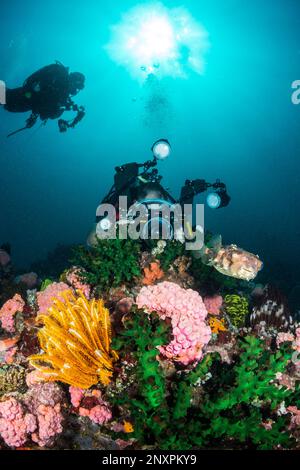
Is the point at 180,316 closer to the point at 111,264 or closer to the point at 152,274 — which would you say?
the point at 152,274

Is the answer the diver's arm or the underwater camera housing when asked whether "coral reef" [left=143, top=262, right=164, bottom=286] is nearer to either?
the underwater camera housing

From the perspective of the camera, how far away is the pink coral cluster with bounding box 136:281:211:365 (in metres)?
3.03

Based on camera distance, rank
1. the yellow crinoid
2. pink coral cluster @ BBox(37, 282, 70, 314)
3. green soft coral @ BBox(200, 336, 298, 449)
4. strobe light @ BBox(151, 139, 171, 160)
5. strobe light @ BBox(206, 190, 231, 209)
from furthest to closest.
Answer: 1. strobe light @ BBox(151, 139, 171, 160)
2. strobe light @ BBox(206, 190, 231, 209)
3. pink coral cluster @ BBox(37, 282, 70, 314)
4. the yellow crinoid
5. green soft coral @ BBox(200, 336, 298, 449)

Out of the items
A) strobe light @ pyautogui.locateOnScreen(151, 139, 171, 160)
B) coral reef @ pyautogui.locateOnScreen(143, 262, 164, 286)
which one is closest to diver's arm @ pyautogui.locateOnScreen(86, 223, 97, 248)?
coral reef @ pyautogui.locateOnScreen(143, 262, 164, 286)

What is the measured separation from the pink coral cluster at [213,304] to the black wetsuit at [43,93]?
14.6m

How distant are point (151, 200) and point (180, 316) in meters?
2.78

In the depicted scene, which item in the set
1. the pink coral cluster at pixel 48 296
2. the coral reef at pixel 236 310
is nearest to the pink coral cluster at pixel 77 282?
the pink coral cluster at pixel 48 296

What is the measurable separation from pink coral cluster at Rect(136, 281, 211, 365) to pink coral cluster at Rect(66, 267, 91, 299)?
1.92 metres

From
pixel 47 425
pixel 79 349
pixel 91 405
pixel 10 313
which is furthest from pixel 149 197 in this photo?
pixel 47 425

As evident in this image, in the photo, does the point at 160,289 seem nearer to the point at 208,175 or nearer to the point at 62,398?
the point at 62,398

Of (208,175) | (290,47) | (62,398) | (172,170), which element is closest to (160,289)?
(62,398)

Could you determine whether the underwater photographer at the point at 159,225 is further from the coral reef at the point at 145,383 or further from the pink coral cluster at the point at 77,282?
the coral reef at the point at 145,383

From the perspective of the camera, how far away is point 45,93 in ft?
50.9

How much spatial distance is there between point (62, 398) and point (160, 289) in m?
1.61
